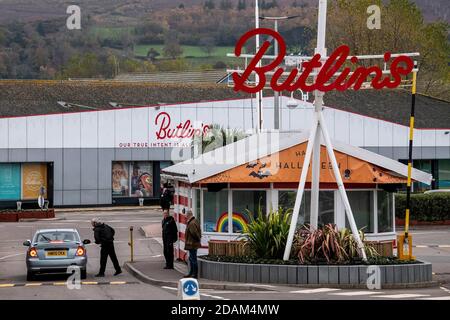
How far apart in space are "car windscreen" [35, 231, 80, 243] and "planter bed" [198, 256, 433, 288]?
193 inches

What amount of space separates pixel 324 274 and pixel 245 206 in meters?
4.05

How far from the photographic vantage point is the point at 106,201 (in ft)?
207

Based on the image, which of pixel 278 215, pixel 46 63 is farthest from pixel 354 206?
pixel 46 63

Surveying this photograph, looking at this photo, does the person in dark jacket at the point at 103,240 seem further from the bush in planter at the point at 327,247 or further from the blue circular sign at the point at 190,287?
the blue circular sign at the point at 190,287

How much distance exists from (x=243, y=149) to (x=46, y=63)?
169 m

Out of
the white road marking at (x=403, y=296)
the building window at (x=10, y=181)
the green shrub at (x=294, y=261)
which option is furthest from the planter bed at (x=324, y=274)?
the building window at (x=10, y=181)

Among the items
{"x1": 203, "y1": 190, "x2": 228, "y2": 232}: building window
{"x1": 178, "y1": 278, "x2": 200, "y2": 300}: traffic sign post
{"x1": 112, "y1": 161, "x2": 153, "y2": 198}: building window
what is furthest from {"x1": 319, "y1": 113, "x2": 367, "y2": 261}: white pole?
{"x1": 112, "y1": 161, "x2": 153, "y2": 198}: building window

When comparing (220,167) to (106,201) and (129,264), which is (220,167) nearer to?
(129,264)

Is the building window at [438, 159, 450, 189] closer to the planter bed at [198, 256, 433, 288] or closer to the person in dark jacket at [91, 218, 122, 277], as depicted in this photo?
the person in dark jacket at [91, 218, 122, 277]

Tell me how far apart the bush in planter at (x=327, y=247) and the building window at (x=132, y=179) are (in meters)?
38.7

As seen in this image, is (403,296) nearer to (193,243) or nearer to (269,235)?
(269,235)

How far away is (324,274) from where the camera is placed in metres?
24.8

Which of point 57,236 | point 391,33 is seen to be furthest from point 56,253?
point 391,33

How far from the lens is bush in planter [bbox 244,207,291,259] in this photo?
85.7 ft
